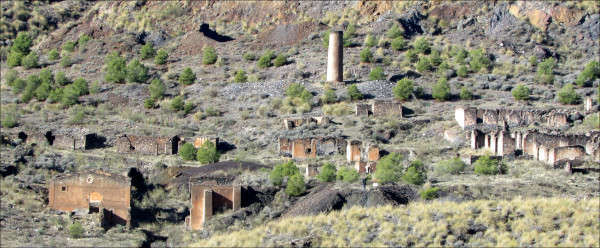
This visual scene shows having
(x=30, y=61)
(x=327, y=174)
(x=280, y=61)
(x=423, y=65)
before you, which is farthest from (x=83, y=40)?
(x=327, y=174)

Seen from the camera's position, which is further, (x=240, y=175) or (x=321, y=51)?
(x=321, y=51)

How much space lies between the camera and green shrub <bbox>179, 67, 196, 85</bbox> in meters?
75.3

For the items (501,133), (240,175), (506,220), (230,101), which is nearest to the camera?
(506,220)

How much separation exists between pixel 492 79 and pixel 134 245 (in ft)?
110

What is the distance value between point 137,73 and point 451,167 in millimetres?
28261

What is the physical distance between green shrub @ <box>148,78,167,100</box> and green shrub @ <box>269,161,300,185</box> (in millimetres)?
19737

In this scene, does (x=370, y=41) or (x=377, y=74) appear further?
(x=370, y=41)

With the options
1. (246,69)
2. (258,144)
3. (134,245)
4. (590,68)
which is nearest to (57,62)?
(246,69)

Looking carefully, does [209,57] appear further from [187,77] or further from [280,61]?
[280,61]

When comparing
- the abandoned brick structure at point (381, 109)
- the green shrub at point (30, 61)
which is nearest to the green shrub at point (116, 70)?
the green shrub at point (30, 61)

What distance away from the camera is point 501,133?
5816 cm

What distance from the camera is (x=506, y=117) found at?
6353 centimetres

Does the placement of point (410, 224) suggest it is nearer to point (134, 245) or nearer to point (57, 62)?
point (134, 245)

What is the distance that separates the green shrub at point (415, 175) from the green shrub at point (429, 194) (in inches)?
121
